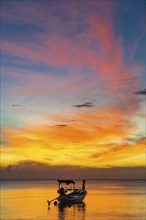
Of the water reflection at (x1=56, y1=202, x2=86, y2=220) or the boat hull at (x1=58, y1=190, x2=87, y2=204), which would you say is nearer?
the water reflection at (x1=56, y1=202, x2=86, y2=220)

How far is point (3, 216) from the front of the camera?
70.2 metres

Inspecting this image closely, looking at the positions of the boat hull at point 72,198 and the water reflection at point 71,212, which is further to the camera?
the boat hull at point 72,198

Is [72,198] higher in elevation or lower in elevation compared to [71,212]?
higher

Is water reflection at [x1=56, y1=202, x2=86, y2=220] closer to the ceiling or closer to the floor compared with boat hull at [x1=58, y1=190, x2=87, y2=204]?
closer to the floor

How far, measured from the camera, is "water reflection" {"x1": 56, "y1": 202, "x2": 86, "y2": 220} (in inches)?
2822

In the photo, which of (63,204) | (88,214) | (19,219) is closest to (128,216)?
(88,214)

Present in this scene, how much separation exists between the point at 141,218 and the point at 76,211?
56.9 feet

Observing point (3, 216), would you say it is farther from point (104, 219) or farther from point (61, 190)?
point (61, 190)

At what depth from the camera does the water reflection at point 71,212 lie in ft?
235

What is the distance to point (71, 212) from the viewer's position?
3120 inches

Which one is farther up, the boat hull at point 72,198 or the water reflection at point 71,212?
the boat hull at point 72,198

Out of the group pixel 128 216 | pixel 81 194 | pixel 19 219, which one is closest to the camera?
pixel 19 219

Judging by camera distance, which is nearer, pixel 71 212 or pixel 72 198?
pixel 71 212

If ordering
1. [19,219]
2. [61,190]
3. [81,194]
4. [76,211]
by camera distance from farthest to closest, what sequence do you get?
[81,194]
[61,190]
[76,211]
[19,219]
